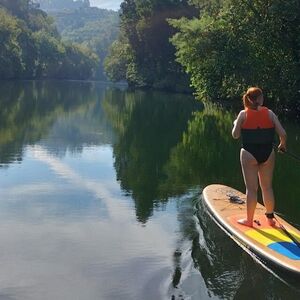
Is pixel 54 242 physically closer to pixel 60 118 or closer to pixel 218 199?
pixel 218 199

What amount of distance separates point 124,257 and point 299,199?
4.27 meters

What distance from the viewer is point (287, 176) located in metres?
11.6

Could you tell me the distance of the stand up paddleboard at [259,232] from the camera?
5750 millimetres

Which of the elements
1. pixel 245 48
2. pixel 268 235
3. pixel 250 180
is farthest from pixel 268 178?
pixel 245 48

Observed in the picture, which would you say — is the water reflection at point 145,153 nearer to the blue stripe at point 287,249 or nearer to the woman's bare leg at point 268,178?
the woman's bare leg at point 268,178

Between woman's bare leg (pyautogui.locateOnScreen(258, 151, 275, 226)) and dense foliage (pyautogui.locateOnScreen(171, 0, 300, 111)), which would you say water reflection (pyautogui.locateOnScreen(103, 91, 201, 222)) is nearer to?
woman's bare leg (pyautogui.locateOnScreen(258, 151, 275, 226))

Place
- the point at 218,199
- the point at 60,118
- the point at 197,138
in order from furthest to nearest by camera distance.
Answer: the point at 60,118
the point at 197,138
the point at 218,199

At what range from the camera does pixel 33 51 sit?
321 feet

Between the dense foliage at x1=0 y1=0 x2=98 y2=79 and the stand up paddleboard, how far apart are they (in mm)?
72332

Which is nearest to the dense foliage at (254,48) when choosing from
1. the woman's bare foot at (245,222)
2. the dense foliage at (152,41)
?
the woman's bare foot at (245,222)

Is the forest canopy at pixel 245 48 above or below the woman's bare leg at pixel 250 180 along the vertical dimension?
above

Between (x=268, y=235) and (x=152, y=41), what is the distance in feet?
191

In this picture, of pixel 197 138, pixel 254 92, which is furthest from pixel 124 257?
pixel 197 138

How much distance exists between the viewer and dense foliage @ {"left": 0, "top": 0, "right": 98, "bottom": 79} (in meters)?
79.4
